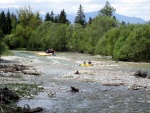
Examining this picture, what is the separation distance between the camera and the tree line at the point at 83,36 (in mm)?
79919

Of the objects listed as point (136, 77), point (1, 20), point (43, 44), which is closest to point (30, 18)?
point (1, 20)

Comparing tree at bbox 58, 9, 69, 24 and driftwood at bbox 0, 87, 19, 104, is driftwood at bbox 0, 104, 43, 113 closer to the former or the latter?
driftwood at bbox 0, 87, 19, 104

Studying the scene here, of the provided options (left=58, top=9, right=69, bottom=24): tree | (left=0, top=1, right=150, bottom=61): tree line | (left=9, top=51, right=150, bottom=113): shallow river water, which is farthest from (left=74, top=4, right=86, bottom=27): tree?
(left=9, top=51, right=150, bottom=113): shallow river water

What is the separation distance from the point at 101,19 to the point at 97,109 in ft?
291

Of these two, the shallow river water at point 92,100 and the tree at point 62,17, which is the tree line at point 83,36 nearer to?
the tree at point 62,17

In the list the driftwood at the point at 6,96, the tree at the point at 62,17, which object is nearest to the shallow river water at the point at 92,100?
the driftwood at the point at 6,96

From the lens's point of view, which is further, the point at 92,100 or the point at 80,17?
the point at 80,17

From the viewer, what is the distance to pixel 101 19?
112500 mm

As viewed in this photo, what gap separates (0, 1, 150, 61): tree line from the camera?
7992 cm

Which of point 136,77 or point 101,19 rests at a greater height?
point 101,19

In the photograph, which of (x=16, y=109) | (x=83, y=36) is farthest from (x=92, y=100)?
(x=83, y=36)

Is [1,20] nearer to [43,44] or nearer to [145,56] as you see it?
[43,44]

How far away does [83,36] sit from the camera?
4722 inches

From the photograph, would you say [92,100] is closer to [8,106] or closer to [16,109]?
[8,106]
